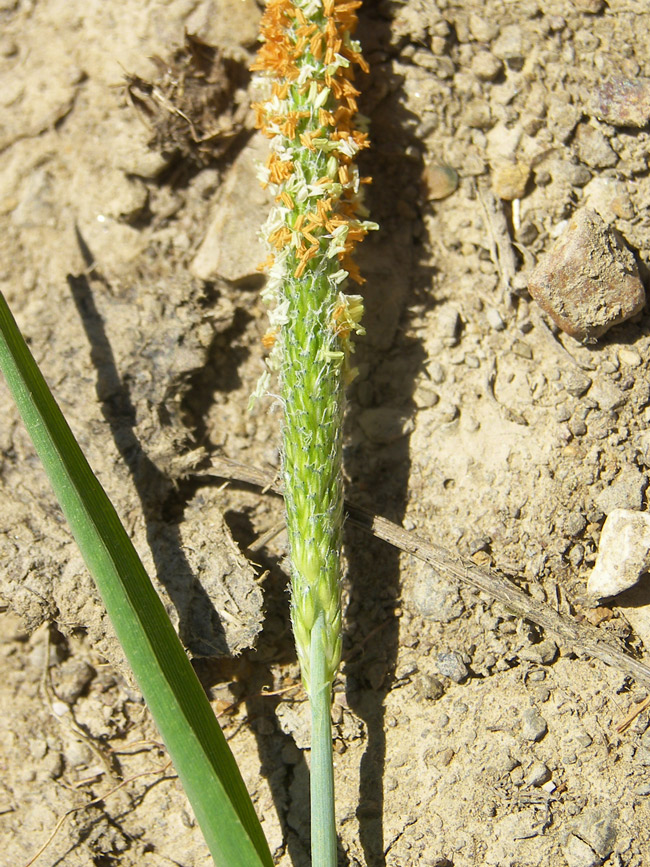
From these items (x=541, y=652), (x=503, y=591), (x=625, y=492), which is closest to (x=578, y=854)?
(x=541, y=652)

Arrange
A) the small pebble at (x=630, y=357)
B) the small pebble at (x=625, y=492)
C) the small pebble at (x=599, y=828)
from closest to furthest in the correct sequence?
the small pebble at (x=599, y=828)
the small pebble at (x=625, y=492)
the small pebble at (x=630, y=357)

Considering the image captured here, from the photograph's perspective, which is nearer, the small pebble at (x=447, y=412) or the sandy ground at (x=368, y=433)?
the sandy ground at (x=368, y=433)

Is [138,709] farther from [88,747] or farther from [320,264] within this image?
[320,264]

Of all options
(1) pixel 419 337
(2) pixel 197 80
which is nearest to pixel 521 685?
(1) pixel 419 337

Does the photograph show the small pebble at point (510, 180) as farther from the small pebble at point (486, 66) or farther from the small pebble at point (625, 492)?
the small pebble at point (625, 492)

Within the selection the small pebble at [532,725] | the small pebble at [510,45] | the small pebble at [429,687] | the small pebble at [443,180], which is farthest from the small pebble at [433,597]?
the small pebble at [510,45]

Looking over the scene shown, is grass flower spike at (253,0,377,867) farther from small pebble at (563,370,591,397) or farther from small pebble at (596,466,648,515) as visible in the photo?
small pebble at (596,466,648,515)

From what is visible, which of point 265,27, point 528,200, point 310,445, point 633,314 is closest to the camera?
point 310,445
